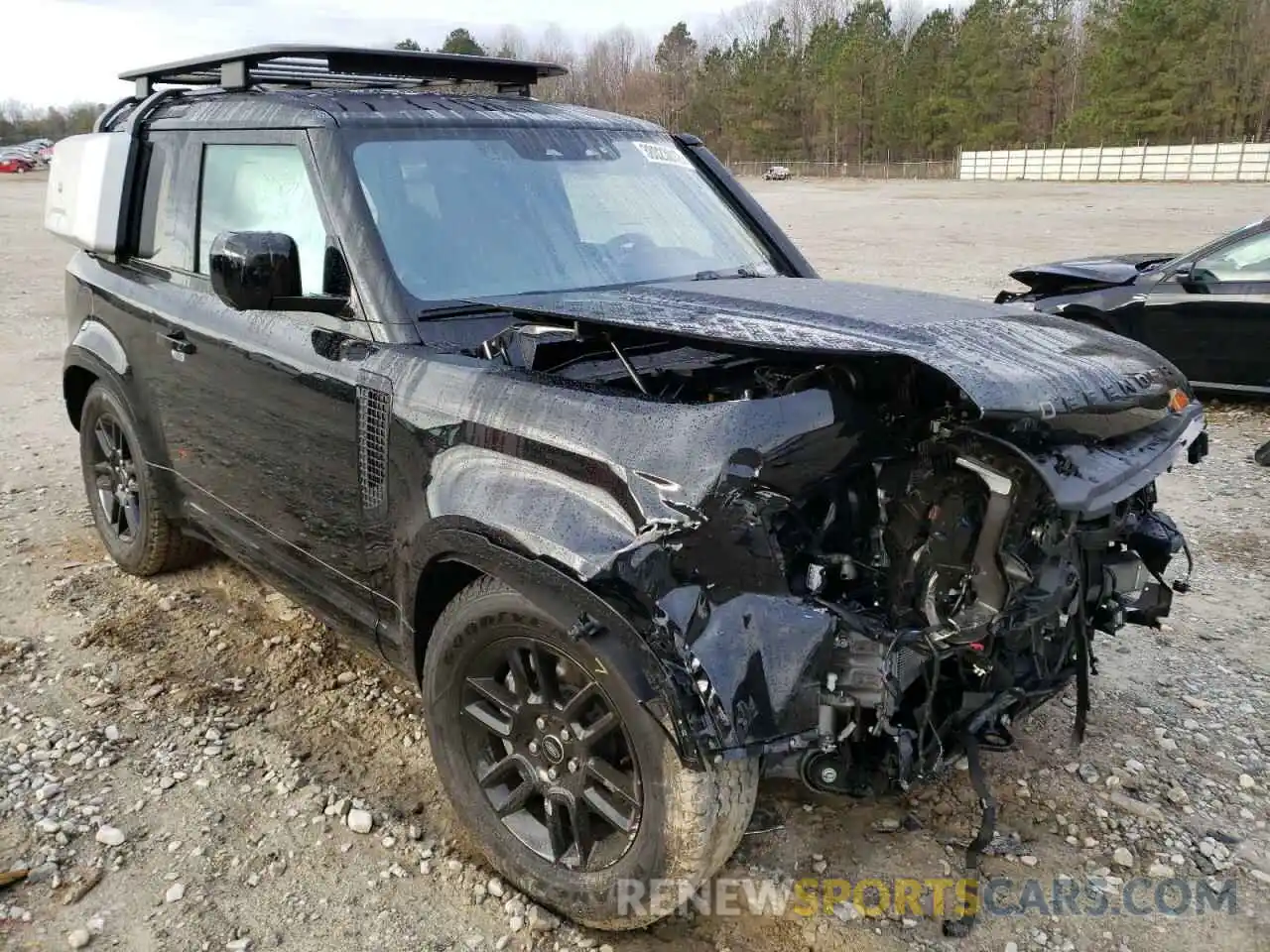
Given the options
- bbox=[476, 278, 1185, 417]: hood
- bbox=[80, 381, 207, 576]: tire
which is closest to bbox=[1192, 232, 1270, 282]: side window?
bbox=[476, 278, 1185, 417]: hood

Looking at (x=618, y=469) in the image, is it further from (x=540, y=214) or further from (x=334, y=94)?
(x=334, y=94)

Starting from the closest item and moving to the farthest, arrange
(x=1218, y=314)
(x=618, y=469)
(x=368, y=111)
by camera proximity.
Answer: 1. (x=618, y=469)
2. (x=368, y=111)
3. (x=1218, y=314)

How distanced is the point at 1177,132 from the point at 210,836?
67.2 meters

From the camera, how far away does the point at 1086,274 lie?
8227mm

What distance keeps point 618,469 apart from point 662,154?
210 cm

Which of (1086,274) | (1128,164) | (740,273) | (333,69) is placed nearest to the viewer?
(740,273)

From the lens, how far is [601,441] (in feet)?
7.63

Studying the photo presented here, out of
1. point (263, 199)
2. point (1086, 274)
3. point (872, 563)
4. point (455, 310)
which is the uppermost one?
point (263, 199)

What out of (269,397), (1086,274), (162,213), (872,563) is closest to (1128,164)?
(1086,274)

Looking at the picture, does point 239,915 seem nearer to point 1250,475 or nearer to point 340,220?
point 340,220

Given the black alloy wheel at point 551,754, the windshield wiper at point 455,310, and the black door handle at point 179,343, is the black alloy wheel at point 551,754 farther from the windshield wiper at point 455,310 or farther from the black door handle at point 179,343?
the black door handle at point 179,343

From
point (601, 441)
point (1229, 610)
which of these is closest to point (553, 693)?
point (601, 441)

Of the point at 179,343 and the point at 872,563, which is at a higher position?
the point at 179,343

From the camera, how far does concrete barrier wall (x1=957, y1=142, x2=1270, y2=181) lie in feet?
150
